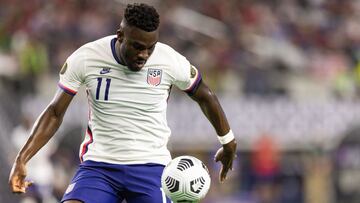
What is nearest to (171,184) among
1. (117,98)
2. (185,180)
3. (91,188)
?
(185,180)

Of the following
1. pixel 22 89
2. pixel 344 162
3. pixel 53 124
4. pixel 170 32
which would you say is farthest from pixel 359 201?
pixel 53 124

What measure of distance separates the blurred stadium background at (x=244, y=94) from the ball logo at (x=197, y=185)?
8.93 m

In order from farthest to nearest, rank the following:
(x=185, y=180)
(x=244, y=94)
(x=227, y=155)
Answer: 1. (x=244, y=94)
2. (x=227, y=155)
3. (x=185, y=180)

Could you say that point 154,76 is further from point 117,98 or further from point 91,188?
point 91,188

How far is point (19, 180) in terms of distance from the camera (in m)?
6.98

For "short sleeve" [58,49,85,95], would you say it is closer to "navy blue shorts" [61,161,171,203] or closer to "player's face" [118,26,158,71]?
"player's face" [118,26,158,71]

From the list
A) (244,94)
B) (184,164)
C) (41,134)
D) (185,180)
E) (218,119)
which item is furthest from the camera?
(244,94)

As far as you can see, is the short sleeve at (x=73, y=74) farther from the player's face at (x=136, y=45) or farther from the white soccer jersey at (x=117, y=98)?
the player's face at (x=136, y=45)

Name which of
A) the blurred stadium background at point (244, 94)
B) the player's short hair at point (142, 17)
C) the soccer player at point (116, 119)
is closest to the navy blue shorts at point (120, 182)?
the soccer player at point (116, 119)

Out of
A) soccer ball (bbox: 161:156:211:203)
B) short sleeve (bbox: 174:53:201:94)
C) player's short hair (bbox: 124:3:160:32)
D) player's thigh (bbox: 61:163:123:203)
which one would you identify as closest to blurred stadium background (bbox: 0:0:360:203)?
short sleeve (bbox: 174:53:201:94)

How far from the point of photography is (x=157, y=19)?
702cm

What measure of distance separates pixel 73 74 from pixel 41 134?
18.9 inches

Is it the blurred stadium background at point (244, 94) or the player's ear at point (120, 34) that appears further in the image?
the blurred stadium background at point (244, 94)

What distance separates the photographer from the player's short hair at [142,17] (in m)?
6.93
